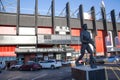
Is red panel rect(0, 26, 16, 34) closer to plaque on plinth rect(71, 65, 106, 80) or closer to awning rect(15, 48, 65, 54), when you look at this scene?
awning rect(15, 48, 65, 54)

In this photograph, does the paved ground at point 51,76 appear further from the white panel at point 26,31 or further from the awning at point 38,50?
the white panel at point 26,31

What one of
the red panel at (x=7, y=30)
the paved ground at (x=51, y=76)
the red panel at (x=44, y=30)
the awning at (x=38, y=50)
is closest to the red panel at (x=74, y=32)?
the red panel at (x=44, y=30)

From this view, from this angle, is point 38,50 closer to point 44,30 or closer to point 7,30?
point 44,30

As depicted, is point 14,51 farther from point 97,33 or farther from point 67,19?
point 97,33

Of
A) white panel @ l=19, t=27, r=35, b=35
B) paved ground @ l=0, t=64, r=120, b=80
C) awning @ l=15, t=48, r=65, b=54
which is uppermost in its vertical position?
white panel @ l=19, t=27, r=35, b=35

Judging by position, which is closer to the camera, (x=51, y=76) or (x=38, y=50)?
(x=51, y=76)

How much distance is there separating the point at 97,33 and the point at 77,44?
1011 centimetres

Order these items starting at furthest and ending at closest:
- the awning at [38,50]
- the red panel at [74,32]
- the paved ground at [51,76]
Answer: the red panel at [74,32], the awning at [38,50], the paved ground at [51,76]

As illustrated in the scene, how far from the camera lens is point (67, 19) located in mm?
57406

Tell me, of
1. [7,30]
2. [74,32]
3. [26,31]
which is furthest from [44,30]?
[7,30]

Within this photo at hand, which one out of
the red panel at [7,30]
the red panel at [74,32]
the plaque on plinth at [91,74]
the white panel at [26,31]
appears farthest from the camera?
the red panel at [74,32]

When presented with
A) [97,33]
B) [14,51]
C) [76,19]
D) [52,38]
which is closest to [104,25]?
[97,33]

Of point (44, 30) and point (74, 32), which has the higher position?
point (44, 30)

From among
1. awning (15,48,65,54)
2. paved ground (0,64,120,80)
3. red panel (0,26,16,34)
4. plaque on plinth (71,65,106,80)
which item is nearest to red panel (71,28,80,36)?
awning (15,48,65,54)
